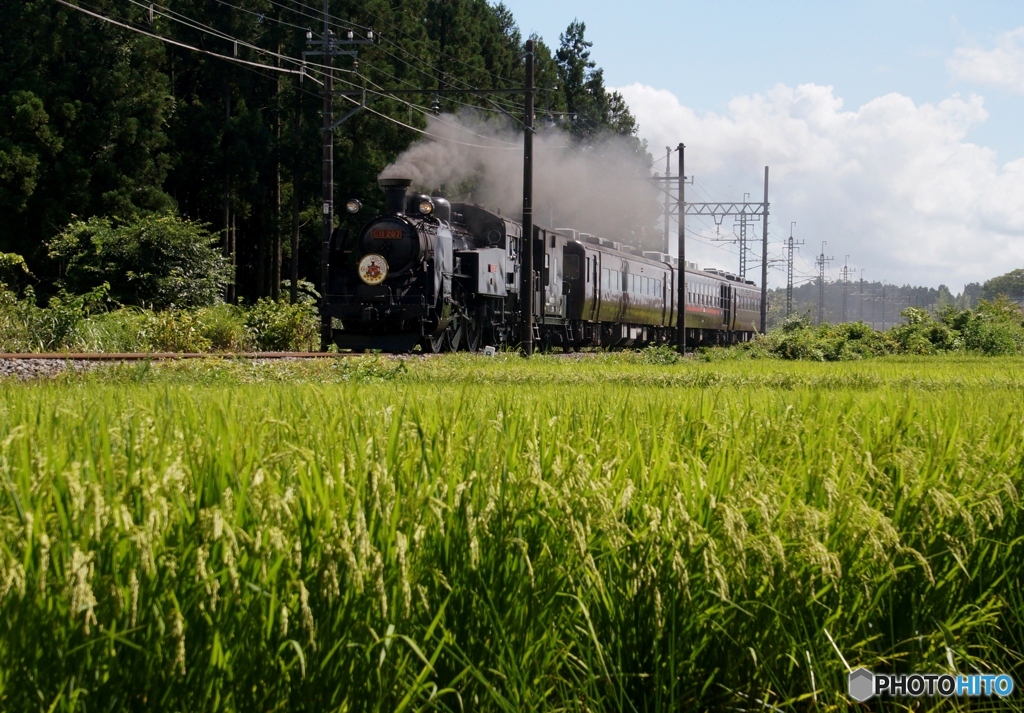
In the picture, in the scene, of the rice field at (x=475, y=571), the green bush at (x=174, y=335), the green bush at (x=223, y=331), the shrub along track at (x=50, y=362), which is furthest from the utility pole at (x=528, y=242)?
the rice field at (x=475, y=571)

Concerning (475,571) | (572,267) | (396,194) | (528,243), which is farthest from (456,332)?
(475,571)

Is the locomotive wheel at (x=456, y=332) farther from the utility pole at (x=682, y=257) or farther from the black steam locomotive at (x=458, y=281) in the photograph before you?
the utility pole at (x=682, y=257)

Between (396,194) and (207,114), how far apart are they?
21707 millimetres

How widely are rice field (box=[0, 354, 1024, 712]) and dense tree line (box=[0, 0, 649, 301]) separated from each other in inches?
1045

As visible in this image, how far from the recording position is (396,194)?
22828 millimetres

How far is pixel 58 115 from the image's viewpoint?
117 feet

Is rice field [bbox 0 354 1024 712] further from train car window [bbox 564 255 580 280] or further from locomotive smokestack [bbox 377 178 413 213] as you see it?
train car window [bbox 564 255 580 280]

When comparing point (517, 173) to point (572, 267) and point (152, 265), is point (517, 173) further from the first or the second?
point (152, 265)

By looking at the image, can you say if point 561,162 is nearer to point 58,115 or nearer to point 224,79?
point 224,79

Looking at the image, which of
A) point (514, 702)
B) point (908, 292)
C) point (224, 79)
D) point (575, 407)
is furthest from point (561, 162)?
point (908, 292)

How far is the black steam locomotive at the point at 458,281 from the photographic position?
21.5 meters

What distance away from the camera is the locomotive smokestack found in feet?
74.7

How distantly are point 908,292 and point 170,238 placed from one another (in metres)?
187

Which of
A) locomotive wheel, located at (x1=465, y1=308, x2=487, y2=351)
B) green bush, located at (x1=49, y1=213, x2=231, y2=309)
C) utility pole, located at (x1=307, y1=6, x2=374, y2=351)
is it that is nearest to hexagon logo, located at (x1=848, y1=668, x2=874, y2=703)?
utility pole, located at (x1=307, y1=6, x2=374, y2=351)
